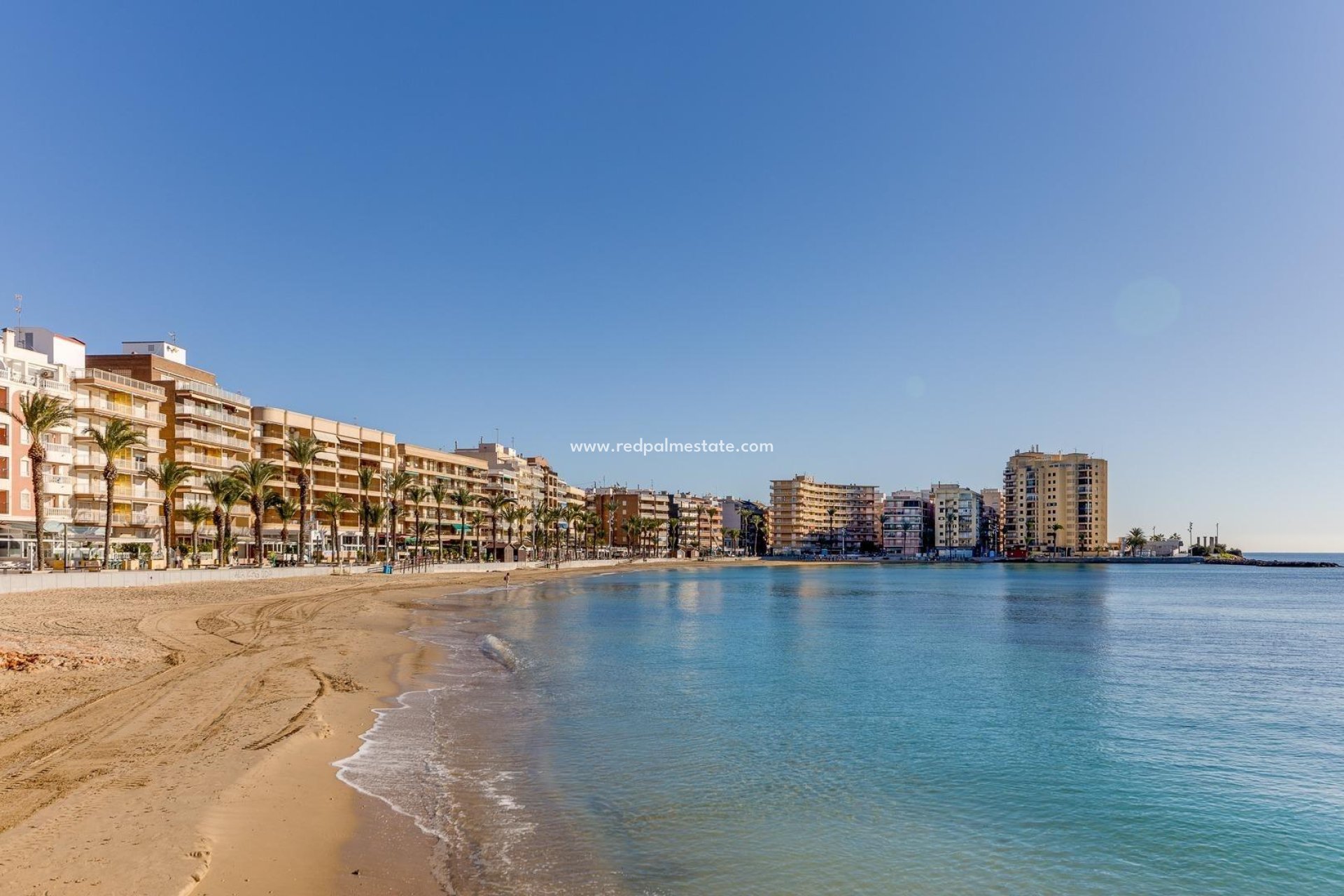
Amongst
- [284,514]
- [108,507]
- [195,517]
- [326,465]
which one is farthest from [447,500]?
[108,507]

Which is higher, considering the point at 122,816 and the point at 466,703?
the point at 122,816

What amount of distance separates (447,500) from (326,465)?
31936 millimetres

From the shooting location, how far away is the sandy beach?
32.6ft

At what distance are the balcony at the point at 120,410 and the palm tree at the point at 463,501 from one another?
5064 cm

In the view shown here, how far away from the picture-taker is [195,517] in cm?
7962

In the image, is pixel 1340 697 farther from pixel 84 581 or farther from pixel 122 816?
pixel 84 581

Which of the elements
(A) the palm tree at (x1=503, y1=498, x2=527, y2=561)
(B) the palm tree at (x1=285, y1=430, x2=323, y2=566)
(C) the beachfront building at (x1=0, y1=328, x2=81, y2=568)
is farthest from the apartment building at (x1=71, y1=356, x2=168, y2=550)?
(A) the palm tree at (x1=503, y1=498, x2=527, y2=561)

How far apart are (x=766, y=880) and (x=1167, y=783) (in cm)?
1038

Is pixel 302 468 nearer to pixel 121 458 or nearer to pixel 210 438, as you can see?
pixel 210 438

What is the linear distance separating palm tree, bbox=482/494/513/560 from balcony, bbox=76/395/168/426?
214ft

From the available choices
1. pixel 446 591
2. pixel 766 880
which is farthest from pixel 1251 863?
pixel 446 591

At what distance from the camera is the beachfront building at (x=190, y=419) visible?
81625 millimetres

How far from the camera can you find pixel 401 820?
42.2 ft

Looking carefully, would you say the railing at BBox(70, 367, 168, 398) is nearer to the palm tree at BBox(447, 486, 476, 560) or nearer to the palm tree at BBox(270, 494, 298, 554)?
the palm tree at BBox(270, 494, 298, 554)
